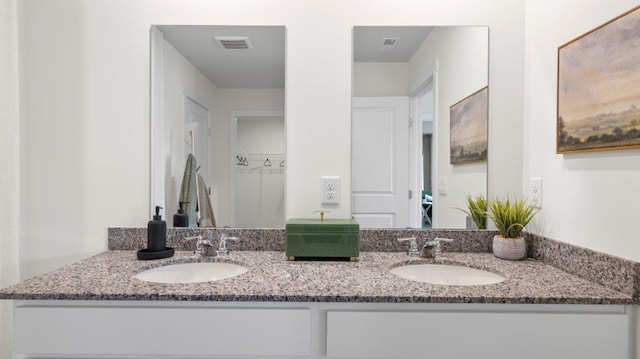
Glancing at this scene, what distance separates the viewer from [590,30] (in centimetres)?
120

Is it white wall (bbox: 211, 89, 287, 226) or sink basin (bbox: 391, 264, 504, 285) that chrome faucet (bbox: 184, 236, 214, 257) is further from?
sink basin (bbox: 391, 264, 504, 285)

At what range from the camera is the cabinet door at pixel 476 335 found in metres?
1.04

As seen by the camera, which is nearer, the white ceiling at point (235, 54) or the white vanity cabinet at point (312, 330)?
the white vanity cabinet at point (312, 330)

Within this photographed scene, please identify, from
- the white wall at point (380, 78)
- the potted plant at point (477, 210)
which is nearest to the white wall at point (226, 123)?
the white wall at point (380, 78)

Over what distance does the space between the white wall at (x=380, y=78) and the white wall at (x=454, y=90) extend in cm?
5

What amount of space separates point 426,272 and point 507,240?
355 millimetres

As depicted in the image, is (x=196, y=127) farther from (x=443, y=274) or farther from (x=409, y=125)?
(x=443, y=274)

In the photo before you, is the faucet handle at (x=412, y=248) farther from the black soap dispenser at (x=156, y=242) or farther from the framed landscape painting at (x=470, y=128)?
the black soap dispenser at (x=156, y=242)

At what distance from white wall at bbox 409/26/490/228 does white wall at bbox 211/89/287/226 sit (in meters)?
0.64

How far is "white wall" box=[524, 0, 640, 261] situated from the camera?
1.07 meters

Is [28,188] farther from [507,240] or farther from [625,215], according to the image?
[625,215]

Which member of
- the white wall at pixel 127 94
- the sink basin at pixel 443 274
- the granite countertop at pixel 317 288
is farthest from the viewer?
the white wall at pixel 127 94

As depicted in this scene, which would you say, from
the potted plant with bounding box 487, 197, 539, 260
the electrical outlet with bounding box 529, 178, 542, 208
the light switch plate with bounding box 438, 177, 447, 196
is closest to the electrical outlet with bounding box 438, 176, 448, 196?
the light switch plate with bounding box 438, 177, 447, 196

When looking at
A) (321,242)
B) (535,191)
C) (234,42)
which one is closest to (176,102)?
(234,42)
